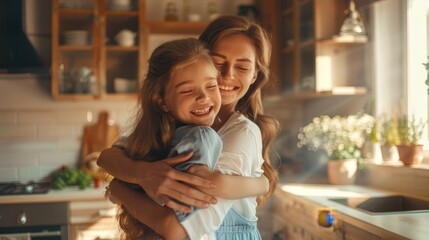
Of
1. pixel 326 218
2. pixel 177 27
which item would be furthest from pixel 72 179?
pixel 326 218

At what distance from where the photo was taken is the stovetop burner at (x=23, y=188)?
123 inches

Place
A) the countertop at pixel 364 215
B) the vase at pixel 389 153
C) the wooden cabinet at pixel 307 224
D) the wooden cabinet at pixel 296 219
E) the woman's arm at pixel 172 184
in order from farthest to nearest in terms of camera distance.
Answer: the vase at pixel 389 153 < the wooden cabinet at pixel 296 219 < the wooden cabinet at pixel 307 224 < the countertop at pixel 364 215 < the woman's arm at pixel 172 184

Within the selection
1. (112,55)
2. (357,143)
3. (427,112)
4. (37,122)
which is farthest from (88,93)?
(427,112)

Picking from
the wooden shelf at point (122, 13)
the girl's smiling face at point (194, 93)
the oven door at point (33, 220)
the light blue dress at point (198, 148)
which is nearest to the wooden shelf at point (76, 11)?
the wooden shelf at point (122, 13)

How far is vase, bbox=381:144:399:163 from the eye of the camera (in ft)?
8.97

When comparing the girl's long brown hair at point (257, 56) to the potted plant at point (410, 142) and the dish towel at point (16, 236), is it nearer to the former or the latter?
the potted plant at point (410, 142)

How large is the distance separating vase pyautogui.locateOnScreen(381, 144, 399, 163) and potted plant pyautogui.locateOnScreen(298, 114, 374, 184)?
5.7 inches

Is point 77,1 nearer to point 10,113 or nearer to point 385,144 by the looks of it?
point 10,113

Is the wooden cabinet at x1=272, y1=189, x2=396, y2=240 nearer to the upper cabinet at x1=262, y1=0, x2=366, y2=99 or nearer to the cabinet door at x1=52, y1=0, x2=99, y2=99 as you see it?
the upper cabinet at x1=262, y1=0, x2=366, y2=99

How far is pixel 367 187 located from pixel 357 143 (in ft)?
0.82

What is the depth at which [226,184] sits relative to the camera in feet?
3.88

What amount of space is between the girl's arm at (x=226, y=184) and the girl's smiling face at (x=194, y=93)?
16cm

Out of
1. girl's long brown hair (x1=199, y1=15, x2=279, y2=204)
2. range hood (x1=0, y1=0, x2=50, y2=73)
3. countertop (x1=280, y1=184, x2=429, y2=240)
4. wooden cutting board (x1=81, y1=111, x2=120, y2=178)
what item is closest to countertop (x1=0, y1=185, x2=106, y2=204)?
wooden cutting board (x1=81, y1=111, x2=120, y2=178)

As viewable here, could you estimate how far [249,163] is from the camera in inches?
51.1
